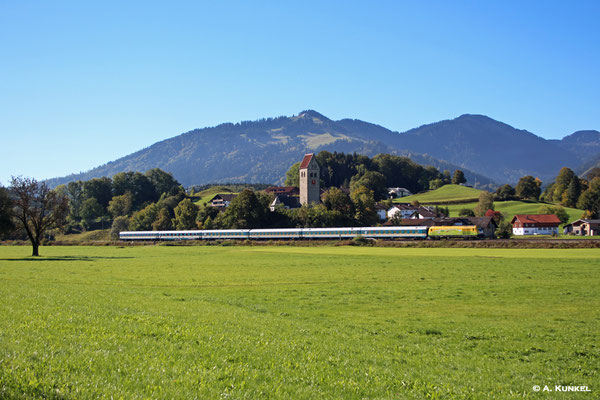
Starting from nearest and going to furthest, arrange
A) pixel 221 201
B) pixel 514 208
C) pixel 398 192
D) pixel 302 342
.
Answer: pixel 302 342 → pixel 514 208 → pixel 221 201 → pixel 398 192

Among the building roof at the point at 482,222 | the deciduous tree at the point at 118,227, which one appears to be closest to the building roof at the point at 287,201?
the deciduous tree at the point at 118,227

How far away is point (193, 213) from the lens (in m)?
109

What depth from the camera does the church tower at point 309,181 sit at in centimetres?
12950

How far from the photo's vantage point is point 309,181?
129875 millimetres

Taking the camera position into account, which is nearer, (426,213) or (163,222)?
(163,222)

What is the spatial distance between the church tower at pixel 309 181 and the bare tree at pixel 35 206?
7843 cm

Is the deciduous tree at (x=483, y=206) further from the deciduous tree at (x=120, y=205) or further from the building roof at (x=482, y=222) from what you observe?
the deciduous tree at (x=120, y=205)

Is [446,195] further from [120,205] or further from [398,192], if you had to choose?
[120,205]

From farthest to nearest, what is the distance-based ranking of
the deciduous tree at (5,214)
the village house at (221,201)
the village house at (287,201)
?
the village house at (221,201) → the village house at (287,201) → the deciduous tree at (5,214)

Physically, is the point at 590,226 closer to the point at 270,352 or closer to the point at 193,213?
the point at 193,213

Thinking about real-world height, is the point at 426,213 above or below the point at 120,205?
below

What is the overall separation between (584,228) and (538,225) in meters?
10.1

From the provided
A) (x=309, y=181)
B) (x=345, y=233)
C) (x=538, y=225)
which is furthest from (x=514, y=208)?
(x=345, y=233)

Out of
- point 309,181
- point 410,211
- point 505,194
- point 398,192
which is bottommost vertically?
point 410,211
